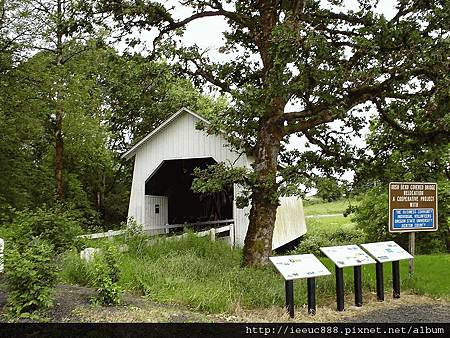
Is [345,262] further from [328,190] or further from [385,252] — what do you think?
[328,190]

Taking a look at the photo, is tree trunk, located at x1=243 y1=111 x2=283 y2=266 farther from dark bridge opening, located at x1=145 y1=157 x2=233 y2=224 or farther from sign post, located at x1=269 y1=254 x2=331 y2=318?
dark bridge opening, located at x1=145 y1=157 x2=233 y2=224

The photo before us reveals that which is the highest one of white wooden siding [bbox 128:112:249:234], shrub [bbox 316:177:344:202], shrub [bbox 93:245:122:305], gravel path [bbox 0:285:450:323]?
white wooden siding [bbox 128:112:249:234]

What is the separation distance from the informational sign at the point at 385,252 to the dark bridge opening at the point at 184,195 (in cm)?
1203

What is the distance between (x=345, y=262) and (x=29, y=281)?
4745 millimetres

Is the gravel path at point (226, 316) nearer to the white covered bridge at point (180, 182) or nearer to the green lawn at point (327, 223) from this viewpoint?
the white covered bridge at point (180, 182)

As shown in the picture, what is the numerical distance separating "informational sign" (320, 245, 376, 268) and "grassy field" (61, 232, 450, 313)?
891 mm

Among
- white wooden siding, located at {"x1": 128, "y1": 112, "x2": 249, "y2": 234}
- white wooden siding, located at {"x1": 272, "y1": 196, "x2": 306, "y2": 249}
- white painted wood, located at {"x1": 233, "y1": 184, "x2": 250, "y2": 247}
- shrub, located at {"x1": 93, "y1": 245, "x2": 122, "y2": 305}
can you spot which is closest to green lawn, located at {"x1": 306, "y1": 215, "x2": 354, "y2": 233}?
white wooden siding, located at {"x1": 272, "y1": 196, "x2": 306, "y2": 249}

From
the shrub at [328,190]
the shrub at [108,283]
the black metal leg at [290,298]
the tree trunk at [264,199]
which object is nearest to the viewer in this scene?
the shrub at [108,283]

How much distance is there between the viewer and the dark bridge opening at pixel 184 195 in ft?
71.1

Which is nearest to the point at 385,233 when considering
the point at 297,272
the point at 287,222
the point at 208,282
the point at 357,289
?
the point at 287,222

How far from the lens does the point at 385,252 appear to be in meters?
8.98

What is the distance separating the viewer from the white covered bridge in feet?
61.0

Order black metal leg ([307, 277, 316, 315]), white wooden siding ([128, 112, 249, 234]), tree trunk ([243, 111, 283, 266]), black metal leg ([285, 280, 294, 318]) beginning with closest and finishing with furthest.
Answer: black metal leg ([285, 280, 294, 318]) < black metal leg ([307, 277, 316, 315]) < tree trunk ([243, 111, 283, 266]) < white wooden siding ([128, 112, 249, 234])

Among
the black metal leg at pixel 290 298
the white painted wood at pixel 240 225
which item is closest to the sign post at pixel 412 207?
the black metal leg at pixel 290 298
